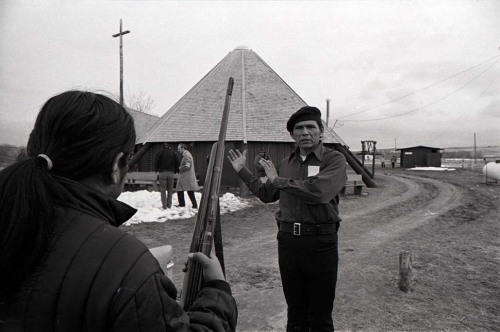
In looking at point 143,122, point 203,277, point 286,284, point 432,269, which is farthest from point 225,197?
point 143,122

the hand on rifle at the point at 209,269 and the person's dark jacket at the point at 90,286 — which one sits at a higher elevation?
the person's dark jacket at the point at 90,286

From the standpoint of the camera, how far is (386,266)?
5.55 m

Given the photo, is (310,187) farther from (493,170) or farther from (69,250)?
(493,170)

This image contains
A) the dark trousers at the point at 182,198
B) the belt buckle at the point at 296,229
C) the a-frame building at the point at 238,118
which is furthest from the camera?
the a-frame building at the point at 238,118

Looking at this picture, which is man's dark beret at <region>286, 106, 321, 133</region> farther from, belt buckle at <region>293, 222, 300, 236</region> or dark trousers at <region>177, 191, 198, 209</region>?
dark trousers at <region>177, 191, 198, 209</region>

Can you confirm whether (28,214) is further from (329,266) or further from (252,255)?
(252,255)

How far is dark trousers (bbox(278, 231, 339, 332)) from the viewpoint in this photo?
2.79 metres

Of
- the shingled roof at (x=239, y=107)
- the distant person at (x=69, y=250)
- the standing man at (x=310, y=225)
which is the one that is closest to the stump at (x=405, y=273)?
the standing man at (x=310, y=225)

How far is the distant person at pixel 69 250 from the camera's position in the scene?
912mm

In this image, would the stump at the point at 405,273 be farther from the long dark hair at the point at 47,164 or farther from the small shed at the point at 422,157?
the small shed at the point at 422,157

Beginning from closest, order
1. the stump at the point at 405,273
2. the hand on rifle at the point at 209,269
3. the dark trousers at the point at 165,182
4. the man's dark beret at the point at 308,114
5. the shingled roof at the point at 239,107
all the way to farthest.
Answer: the hand on rifle at the point at 209,269, the man's dark beret at the point at 308,114, the stump at the point at 405,273, the dark trousers at the point at 165,182, the shingled roof at the point at 239,107

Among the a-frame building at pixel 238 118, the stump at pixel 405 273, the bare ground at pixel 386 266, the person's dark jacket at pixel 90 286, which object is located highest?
the a-frame building at pixel 238 118

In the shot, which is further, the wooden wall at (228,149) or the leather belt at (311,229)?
the wooden wall at (228,149)

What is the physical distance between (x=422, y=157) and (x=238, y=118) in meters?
28.6
